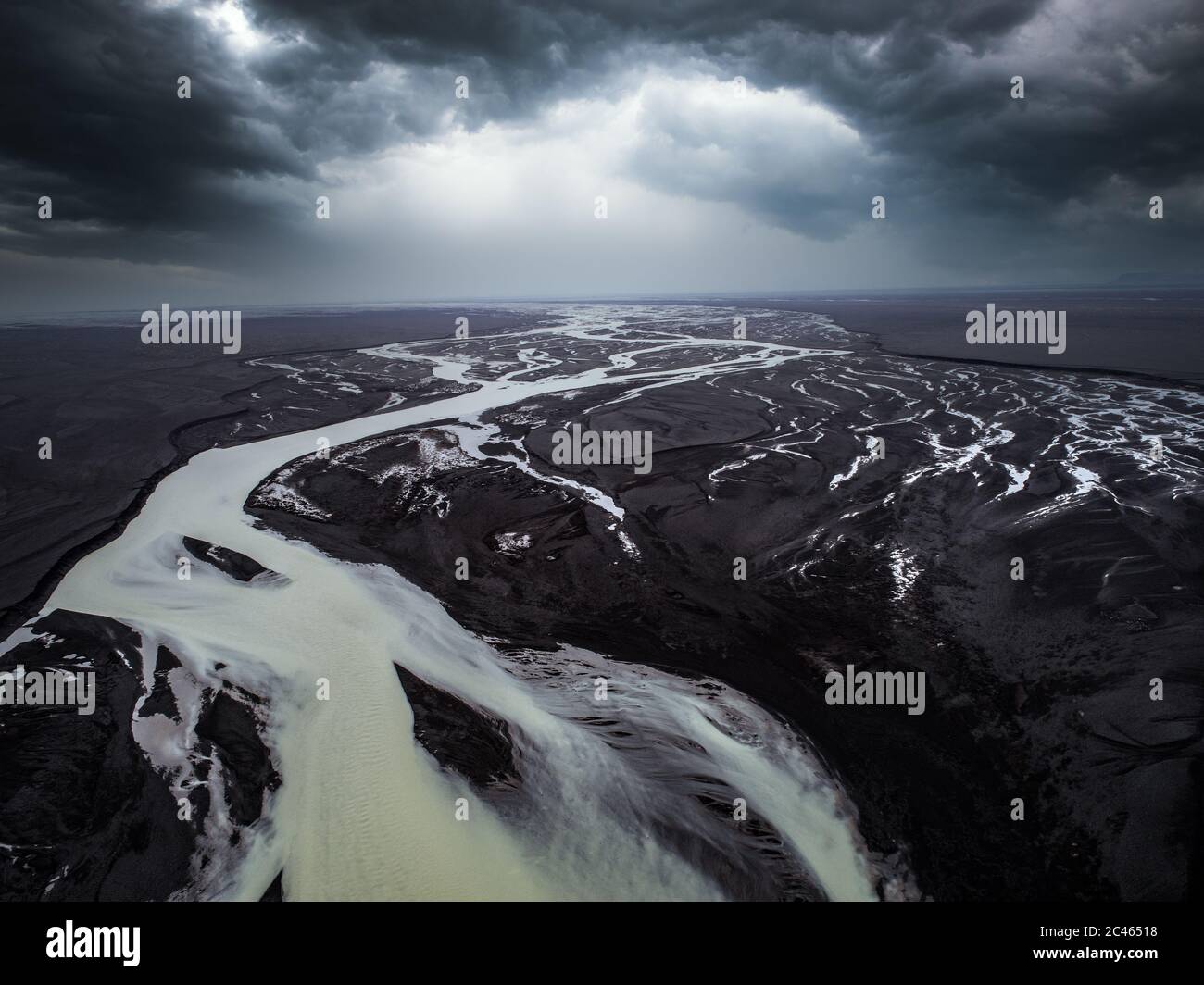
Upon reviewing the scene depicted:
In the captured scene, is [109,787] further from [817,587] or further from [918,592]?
[918,592]

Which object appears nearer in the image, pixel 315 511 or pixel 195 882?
pixel 195 882

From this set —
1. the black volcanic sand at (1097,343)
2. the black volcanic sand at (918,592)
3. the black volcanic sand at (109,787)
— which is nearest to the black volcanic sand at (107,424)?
the black volcanic sand at (109,787)

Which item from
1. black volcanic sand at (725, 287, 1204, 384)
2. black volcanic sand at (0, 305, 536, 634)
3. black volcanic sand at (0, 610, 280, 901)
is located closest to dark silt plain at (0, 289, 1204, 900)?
black volcanic sand at (0, 610, 280, 901)

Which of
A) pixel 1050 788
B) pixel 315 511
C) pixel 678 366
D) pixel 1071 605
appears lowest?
pixel 1050 788

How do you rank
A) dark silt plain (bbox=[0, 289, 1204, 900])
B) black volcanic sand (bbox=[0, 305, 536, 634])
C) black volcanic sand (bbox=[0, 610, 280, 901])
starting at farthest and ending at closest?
black volcanic sand (bbox=[0, 305, 536, 634]), dark silt plain (bbox=[0, 289, 1204, 900]), black volcanic sand (bbox=[0, 610, 280, 901])

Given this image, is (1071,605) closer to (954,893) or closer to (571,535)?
(954,893)

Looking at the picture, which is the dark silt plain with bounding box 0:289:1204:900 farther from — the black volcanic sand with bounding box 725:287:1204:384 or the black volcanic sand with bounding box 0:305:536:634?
the black volcanic sand with bounding box 725:287:1204:384
